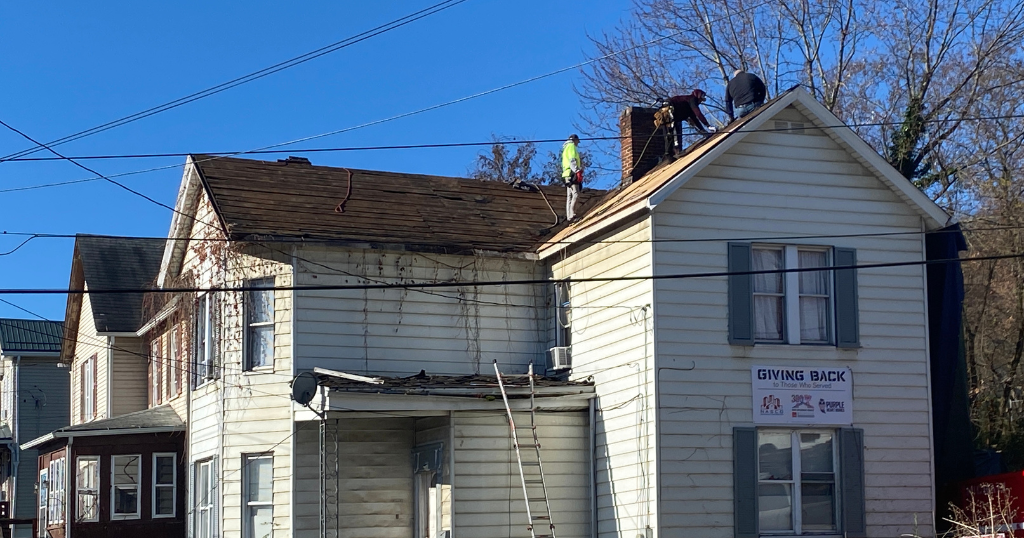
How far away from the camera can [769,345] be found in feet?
57.0

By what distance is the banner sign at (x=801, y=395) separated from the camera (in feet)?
56.6

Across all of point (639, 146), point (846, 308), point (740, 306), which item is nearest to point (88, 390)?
point (639, 146)

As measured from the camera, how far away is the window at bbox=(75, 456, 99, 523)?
25000mm

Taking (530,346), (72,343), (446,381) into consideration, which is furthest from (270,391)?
(72,343)

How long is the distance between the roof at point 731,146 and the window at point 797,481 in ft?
12.4

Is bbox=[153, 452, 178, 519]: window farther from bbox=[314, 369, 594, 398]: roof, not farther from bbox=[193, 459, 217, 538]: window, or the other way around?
bbox=[314, 369, 594, 398]: roof

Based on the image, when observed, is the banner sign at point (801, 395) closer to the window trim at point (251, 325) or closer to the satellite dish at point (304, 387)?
the satellite dish at point (304, 387)

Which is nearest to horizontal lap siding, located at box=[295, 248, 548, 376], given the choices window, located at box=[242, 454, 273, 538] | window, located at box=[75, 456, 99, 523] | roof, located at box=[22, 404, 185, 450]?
window, located at box=[242, 454, 273, 538]

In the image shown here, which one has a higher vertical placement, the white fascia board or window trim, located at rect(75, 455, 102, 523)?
the white fascia board

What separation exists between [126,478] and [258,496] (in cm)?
727

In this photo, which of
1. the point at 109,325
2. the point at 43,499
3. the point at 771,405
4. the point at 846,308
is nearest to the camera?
the point at 771,405

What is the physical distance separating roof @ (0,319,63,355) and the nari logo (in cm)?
3389

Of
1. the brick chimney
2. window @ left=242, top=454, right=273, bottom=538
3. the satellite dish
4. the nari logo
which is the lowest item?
window @ left=242, top=454, right=273, bottom=538

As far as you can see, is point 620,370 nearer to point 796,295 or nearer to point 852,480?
point 796,295
